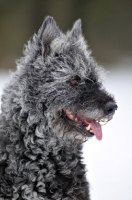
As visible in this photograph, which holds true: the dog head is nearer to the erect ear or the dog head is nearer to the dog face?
the dog face

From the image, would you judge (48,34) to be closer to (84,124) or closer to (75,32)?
(75,32)

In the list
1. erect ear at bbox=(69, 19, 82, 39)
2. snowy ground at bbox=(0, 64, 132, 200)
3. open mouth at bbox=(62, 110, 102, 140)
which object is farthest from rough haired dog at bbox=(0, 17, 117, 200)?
snowy ground at bbox=(0, 64, 132, 200)

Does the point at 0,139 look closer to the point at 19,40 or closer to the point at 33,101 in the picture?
the point at 33,101

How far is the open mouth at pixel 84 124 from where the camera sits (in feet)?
19.5

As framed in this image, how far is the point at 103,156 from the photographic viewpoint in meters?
9.07

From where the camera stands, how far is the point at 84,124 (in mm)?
6031

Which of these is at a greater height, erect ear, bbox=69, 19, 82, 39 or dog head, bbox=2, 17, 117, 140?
erect ear, bbox=69, 19, 82, 39

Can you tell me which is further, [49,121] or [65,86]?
[65,86]

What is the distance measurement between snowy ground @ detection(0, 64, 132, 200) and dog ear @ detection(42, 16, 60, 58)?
1.58 metres

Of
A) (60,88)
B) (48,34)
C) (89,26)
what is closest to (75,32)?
(48,34)

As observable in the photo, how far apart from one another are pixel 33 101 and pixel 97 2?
1407 centimetres

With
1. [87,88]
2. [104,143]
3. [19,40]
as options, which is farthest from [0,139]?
[19,40]

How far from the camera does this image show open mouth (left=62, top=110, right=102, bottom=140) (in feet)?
19.5

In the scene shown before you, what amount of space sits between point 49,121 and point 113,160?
10.6 feet
